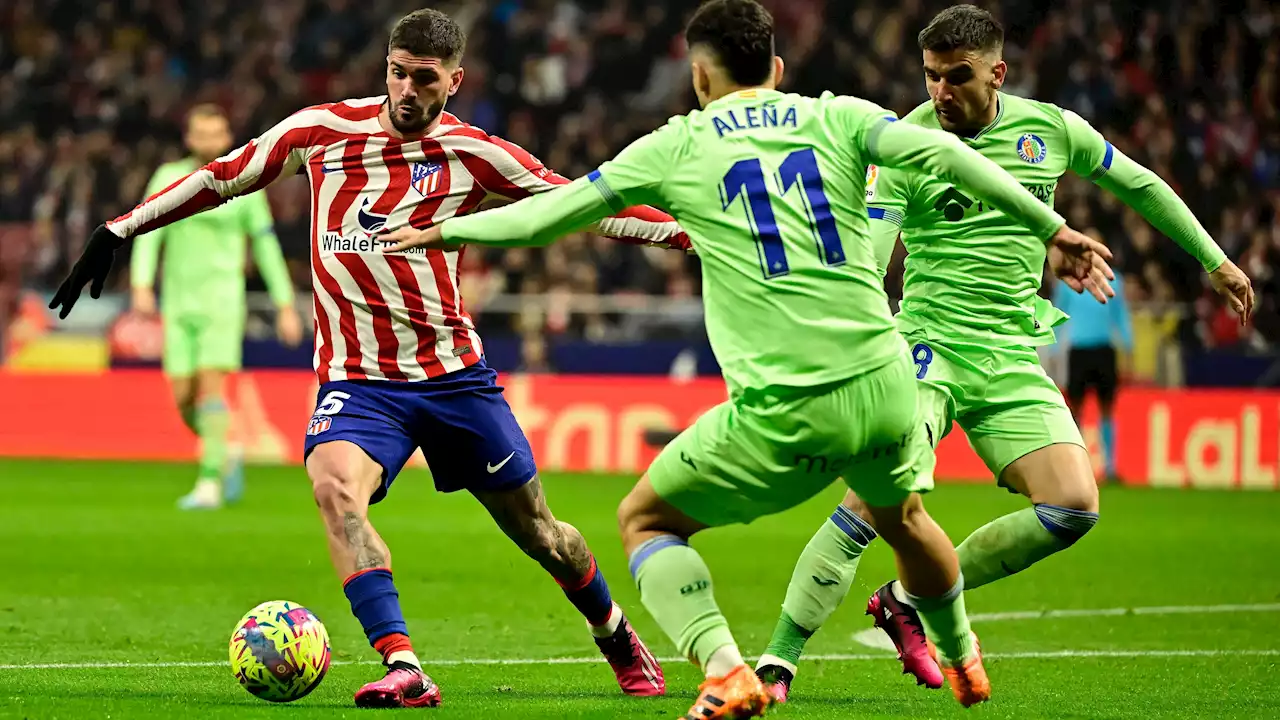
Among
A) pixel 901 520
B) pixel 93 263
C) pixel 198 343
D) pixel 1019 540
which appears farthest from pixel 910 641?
pixel 198 343

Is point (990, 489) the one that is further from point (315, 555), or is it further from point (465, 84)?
point (465, 84)

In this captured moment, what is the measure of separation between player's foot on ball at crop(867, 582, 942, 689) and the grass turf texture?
0.07 metres

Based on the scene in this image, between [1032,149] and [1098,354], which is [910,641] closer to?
[1032,149]

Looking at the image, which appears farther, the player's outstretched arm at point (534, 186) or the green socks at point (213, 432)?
the green socks at point (213, 432)

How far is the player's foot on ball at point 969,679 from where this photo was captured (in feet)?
18.7

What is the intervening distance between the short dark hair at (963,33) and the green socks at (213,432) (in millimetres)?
8041

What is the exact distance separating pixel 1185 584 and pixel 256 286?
43.6 feet

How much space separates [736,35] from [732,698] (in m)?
1.79

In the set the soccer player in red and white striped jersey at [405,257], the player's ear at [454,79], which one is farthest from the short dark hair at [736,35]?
the player's ear at [454,79]

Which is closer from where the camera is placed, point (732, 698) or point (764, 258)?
point (732, 698)

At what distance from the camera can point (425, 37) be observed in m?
6.12

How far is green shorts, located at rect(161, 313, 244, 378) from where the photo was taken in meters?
13.0

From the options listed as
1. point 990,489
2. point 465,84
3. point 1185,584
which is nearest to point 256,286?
point 465,84

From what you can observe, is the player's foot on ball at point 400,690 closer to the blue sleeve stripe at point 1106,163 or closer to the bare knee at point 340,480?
the bare knee at point 340,480
